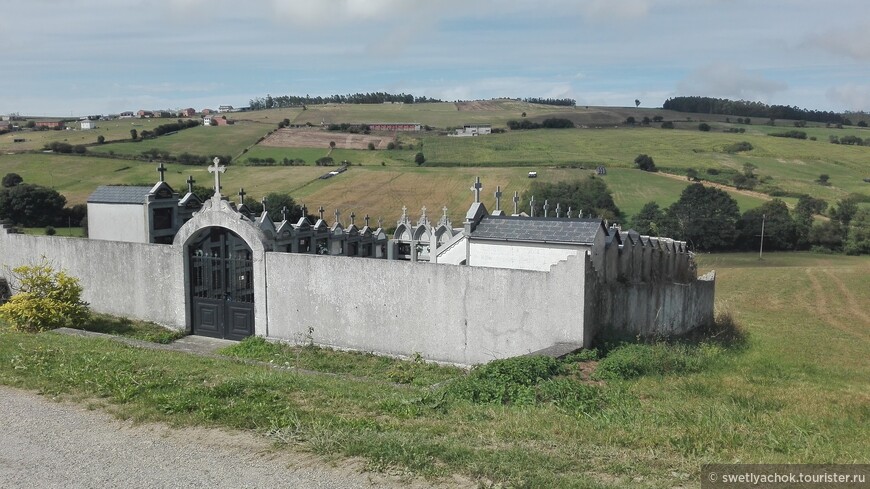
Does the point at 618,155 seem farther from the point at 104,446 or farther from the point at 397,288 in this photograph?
the point at 104,446

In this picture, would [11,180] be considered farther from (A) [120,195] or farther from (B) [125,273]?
(B) [125,273]

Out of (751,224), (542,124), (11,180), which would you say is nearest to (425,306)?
(751,224)

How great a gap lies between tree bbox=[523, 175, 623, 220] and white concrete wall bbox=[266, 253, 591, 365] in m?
34.8

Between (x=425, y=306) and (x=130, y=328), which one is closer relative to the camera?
(x=425, y=306)

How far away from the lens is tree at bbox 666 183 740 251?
179 ft

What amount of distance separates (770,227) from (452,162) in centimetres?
2925

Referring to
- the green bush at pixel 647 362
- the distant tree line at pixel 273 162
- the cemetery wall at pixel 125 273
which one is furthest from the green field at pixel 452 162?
the green bush at pixel 647 362

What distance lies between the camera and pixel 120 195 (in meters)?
22.7

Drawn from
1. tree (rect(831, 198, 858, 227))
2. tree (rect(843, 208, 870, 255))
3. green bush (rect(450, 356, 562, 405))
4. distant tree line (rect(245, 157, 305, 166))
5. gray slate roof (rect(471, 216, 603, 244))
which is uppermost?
distant tree line (rect(245, 157, 305, 166))

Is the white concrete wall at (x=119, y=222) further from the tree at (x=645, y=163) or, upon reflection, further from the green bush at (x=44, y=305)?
the tree at (x=645, y=163)

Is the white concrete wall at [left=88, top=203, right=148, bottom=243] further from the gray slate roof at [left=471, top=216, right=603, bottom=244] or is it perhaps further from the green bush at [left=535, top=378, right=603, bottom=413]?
the green bush at [left=535, top=378, right=603, bottom=413]

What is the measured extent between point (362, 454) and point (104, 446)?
3115 millimetres

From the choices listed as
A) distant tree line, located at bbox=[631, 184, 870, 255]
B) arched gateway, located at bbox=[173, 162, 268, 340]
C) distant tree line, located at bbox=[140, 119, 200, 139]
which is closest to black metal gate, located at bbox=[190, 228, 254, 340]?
arched gateway, located at bbox=[173, 162, 268, 340]

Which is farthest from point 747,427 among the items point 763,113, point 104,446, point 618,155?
point 763,113
